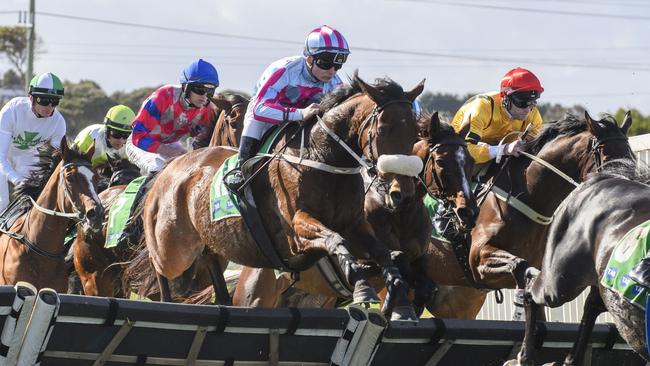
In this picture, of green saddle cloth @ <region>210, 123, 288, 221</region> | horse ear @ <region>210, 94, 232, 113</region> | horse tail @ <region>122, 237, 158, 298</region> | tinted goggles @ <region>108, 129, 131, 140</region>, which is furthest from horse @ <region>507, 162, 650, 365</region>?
tinted goggles @ <region>108, 129, 131, 140</region>

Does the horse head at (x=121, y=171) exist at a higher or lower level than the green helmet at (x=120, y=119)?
lower

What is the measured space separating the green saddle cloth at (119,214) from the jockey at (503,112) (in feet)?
9.39

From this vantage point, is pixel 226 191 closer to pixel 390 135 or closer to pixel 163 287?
pixel 163 287

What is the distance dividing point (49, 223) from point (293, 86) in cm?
318

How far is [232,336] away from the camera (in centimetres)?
730

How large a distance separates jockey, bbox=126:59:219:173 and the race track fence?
3.28 meters

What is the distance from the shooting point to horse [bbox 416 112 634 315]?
29.3ft

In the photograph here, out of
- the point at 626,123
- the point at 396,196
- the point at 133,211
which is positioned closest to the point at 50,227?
the point at 133,211

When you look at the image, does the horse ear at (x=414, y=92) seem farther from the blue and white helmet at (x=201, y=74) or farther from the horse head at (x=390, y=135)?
the blue and white helmet at (x=201, y=74)

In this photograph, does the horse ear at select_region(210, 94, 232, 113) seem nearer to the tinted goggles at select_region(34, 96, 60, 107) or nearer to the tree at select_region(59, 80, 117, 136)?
→ the tinted goggles at select_region(34, 96, 60, 107)

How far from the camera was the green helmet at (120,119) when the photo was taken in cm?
1182

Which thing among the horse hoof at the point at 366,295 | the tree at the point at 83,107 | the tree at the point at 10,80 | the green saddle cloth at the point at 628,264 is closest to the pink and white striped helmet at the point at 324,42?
the horse hoof at the point at 366,295

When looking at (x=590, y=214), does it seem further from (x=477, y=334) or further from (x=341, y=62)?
(x=341, y=62)

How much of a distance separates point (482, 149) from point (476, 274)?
1000mm
